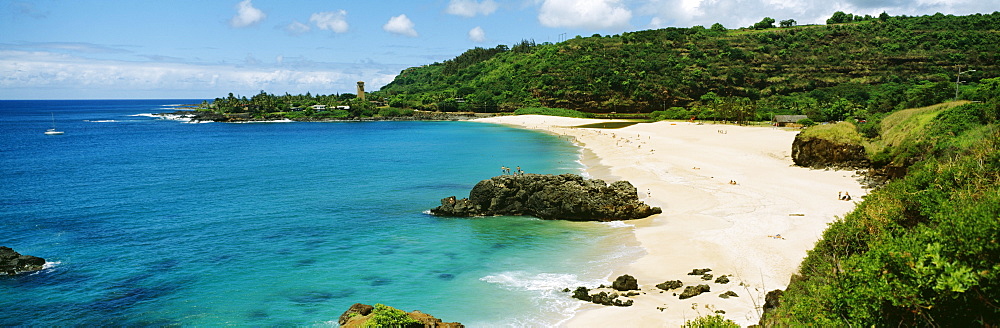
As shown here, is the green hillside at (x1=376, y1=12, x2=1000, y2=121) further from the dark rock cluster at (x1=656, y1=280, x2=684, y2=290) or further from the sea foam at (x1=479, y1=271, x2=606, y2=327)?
the sea foam at (x1=479, y1=271, x2=606, y2=327)

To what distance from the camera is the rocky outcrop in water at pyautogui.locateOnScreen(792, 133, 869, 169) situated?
3784 centimetres

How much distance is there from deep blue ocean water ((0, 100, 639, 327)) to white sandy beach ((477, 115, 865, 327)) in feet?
6.45

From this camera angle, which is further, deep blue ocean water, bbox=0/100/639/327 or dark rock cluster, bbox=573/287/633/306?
deep blue ocean water, bbox=0/100/639/327

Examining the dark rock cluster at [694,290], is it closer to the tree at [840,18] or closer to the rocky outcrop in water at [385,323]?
the rocky outcrop in water at [385,323]

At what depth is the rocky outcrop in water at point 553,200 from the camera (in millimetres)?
27703

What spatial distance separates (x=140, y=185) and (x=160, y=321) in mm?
31568

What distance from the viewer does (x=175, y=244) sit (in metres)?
24.7

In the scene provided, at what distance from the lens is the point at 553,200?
28.4 metres

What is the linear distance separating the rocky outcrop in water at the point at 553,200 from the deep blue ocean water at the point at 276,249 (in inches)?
38.7

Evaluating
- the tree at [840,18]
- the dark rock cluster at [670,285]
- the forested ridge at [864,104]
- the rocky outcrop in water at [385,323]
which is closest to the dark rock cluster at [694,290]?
the dark rock cluster at [670,285]

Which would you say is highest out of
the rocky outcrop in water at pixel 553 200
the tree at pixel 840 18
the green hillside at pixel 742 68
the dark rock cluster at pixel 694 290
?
the tree at pixel 840 18

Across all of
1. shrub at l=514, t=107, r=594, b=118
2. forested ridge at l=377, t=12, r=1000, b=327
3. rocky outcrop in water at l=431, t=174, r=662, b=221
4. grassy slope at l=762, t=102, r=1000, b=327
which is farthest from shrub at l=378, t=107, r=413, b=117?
grassy slope at l=762, t=102, r=1000, b=327

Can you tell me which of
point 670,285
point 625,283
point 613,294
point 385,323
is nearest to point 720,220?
point 670,285

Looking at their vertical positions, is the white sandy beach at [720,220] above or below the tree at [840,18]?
below
